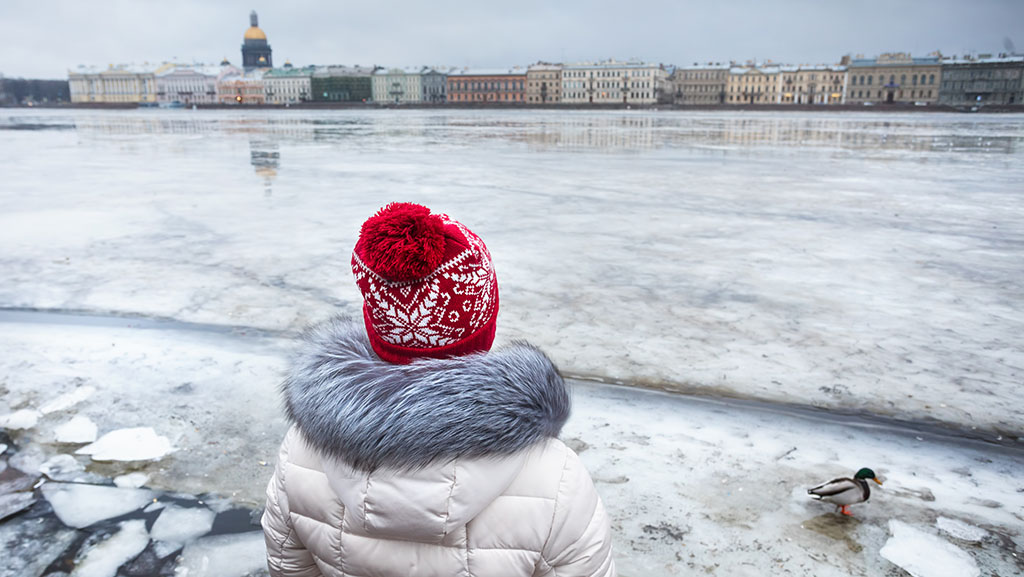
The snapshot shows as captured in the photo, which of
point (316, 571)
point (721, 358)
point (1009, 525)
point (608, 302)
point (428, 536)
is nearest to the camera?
point (428, 536)

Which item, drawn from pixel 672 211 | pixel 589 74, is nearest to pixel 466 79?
pixel 589 74

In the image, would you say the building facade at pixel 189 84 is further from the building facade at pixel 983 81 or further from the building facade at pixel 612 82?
the building facade at pixel 983 81

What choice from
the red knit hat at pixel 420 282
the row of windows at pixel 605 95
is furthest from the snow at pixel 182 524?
the row of windows at pixel 605 95

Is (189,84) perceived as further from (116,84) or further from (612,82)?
(612,82)

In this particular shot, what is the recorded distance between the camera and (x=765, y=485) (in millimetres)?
2225

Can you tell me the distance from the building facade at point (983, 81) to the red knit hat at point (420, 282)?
107 m

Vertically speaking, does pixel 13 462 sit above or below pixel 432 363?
below

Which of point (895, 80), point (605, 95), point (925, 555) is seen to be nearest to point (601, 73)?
point (605, 95)

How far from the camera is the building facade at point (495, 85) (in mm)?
110562

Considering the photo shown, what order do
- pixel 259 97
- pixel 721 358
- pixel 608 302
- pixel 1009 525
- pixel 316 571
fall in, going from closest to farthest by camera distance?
1. pixel 316 571
2. pixel 1009 525
3. pixel 721 358
4. pixel 608 302
5. pixel 259 97

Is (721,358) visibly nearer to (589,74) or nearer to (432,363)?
(432,363)

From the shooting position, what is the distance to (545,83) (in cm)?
10881

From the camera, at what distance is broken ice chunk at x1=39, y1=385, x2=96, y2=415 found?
8.93 feet

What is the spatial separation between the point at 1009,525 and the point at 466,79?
4525 inches
